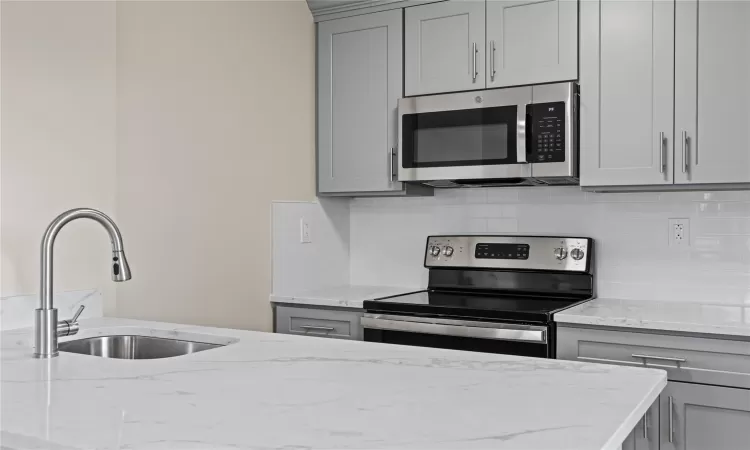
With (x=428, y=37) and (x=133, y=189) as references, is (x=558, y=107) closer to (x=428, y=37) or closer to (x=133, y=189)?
(x=428, y=37)

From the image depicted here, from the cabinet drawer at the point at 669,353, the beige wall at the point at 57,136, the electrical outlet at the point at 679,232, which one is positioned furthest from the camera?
the electrical outlet at the point at 679,232

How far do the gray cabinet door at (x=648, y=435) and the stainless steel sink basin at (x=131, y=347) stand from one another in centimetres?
150

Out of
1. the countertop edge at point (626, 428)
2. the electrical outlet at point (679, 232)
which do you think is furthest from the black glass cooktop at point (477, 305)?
the countertop edge at point (626, 428)

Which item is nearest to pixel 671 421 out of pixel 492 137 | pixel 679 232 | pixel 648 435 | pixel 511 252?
pixel 648 435

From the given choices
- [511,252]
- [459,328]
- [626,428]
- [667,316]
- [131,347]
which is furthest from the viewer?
[511,252]

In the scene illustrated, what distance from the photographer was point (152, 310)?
2404 millimetres

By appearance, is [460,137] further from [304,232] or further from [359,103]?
[304,232]

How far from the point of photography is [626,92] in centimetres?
260

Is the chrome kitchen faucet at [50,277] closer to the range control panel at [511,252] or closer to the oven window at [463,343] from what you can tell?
the oven window at [463,343]

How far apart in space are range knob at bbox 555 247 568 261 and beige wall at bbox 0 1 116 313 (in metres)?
1.80

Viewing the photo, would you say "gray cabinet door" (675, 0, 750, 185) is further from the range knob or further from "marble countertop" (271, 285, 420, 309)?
"marble countertop" (271, 285, 420, 309)

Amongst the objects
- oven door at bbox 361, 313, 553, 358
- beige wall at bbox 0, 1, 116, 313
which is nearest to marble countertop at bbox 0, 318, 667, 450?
beige wall at bbox 0, 1, 116, 313

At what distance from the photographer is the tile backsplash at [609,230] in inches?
107

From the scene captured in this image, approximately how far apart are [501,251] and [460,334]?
0.64m
